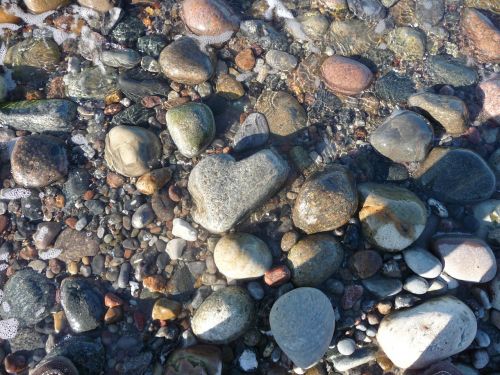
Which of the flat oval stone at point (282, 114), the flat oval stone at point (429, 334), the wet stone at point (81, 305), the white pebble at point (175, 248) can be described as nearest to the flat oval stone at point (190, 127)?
the flat oval stone at point (282, 114)

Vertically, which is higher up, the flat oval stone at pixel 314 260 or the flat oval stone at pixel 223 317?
the flat oval stone at pixel 314 260

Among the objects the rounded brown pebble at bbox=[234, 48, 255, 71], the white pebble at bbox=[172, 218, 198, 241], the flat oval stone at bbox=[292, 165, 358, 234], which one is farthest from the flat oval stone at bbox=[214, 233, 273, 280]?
the rounded brown pebble at bbox=[234, 48, 255, 71]

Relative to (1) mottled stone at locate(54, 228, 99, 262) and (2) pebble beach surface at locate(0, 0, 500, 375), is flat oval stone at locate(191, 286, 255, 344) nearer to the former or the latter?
(2) pebble beach surface at locate(0, 0, 500, 375)

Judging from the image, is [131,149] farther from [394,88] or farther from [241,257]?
[394,88]

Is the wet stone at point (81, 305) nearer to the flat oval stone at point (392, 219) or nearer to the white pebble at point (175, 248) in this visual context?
the white pebble at point (175, 248)

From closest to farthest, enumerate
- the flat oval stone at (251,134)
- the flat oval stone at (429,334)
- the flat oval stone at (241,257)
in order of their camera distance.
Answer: the flat oval stone at (429,334), the flat oval stone at (241,257), the flat oval stone at (251,134)
